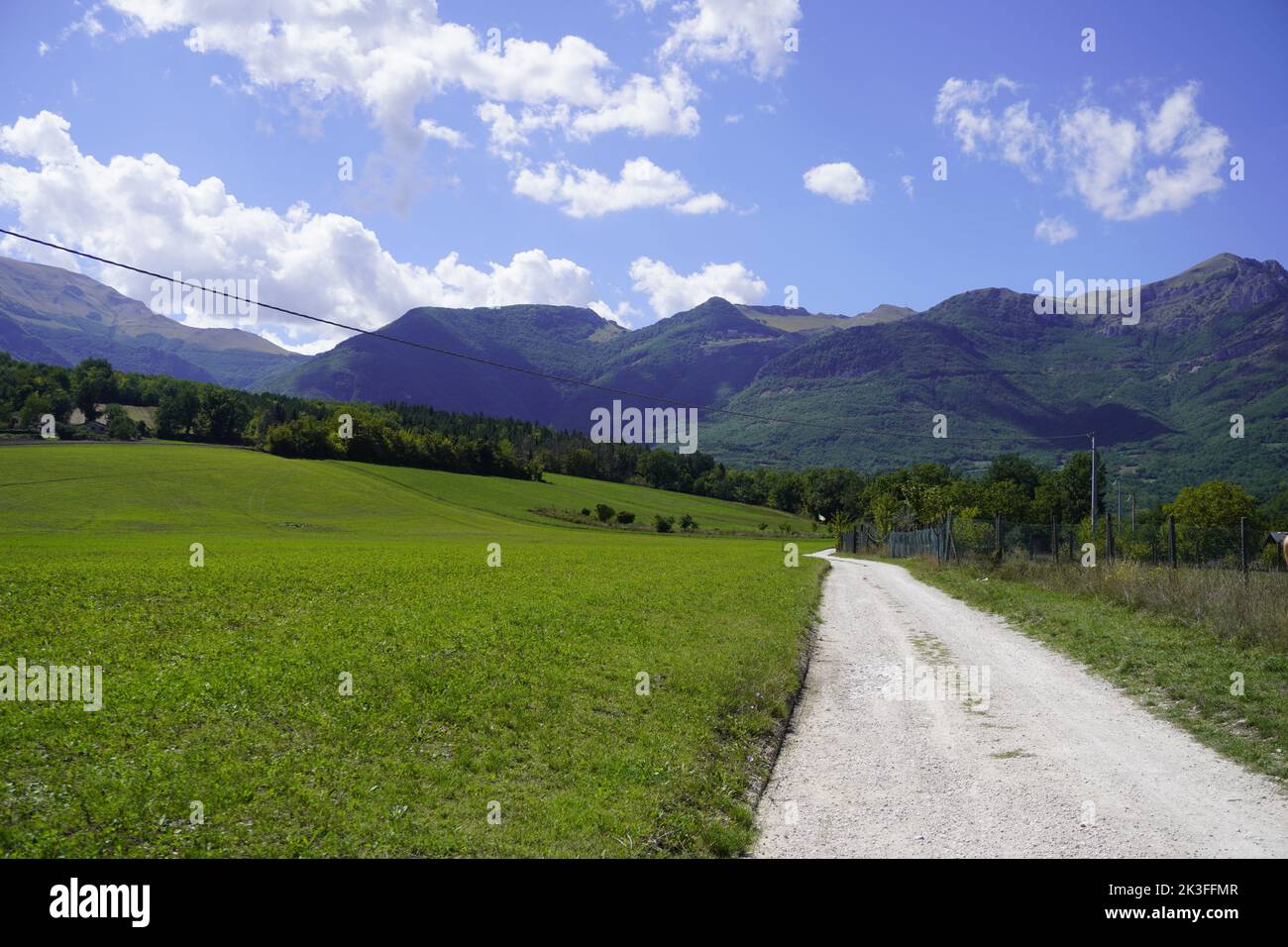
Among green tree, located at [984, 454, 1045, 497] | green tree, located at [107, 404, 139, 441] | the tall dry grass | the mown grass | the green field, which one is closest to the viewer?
the green field

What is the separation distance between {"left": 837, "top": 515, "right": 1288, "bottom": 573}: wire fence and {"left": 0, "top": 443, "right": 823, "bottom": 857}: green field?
1406 centimetres

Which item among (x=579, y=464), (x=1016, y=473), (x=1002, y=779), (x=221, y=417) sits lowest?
(x=1002, y=779)

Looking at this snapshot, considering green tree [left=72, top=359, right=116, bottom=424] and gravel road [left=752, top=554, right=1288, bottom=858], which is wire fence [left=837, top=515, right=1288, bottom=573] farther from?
green tree [left=72, top=359, right=116, bottom=424]

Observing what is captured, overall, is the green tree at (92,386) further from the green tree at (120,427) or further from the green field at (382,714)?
the green field at (382,714)

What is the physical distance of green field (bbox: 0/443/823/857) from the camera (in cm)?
675

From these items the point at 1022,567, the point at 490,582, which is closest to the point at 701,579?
the point at 490,582

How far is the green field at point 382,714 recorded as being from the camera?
6.75 metres

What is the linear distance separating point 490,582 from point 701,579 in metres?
9.28

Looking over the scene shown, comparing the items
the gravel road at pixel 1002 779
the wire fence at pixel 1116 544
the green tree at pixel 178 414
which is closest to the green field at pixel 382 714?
the gravel road at pixel 1002 779

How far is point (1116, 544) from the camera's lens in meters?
41.3

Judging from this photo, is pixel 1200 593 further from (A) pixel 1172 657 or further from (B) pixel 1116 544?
(B) pixel 1116 544

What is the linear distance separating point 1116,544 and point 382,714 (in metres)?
41.2

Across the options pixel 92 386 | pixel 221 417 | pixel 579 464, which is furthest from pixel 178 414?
pixel 579 464

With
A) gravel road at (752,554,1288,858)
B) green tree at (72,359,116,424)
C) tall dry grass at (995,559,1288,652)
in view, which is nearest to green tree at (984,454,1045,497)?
tall dry grass at (995,559,1288,652)
